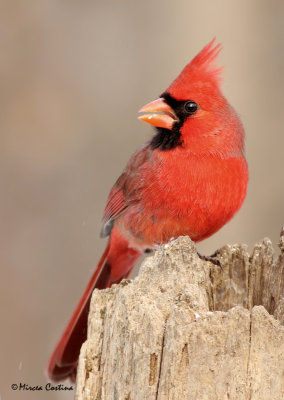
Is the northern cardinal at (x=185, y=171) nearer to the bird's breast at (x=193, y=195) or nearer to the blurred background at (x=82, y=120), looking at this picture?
the bird's breast at (x=193, y=195)

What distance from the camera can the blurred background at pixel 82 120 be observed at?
14.0ft

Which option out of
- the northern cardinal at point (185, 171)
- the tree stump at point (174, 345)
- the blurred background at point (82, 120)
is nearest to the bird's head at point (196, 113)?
the northern cardinal at point (185, 171)

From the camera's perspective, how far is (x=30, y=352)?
4227 mm

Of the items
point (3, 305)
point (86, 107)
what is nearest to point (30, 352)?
point (3, 305)

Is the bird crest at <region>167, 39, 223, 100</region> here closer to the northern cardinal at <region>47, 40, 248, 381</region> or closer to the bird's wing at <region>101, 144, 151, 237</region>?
the northern cardinal at <region>47, 40, 248, 381</region>

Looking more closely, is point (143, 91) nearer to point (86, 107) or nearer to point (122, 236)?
point (86, 107)

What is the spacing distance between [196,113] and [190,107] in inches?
1.2

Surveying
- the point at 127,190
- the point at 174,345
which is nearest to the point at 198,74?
the point at 127,190

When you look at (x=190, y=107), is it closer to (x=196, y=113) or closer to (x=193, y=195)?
(x=196, y=113)

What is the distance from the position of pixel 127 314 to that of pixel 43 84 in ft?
8.79

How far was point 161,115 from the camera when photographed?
2.80 meters

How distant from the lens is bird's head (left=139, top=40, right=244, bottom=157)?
9.13ft

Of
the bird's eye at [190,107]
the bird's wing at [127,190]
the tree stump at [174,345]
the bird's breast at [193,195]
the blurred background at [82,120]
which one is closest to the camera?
the tree stump at [174,345]

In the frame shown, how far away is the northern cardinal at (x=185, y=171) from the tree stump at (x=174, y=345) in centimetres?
62
